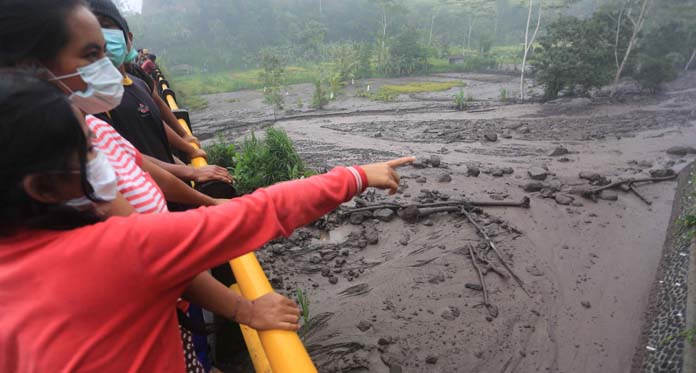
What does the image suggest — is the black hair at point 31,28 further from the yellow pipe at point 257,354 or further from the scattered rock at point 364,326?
the scattered rock at point 364,326

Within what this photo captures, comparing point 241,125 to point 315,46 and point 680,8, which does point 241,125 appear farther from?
point 315,46

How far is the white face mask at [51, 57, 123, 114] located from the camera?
1442 millimetres

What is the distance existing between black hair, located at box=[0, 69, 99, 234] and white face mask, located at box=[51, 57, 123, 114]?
678 millimetres

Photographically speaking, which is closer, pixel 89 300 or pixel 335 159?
pixel 89 300

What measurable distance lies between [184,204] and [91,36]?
0.87 m

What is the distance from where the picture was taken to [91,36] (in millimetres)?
1361

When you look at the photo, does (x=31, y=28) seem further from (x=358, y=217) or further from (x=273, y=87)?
(x=273, y=87)

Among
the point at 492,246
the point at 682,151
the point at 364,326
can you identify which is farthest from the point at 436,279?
the point at 682,151

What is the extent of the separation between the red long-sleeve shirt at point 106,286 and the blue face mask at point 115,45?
180cm

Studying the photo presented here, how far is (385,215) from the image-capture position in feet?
17.9

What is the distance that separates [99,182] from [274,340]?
663 mm

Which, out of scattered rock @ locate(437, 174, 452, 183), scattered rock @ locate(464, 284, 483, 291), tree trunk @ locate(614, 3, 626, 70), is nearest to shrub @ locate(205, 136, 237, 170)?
scattered rock @ locate(437, 174, 452, 183)

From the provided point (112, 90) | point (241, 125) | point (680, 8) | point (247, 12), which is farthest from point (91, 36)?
point (247, 12)

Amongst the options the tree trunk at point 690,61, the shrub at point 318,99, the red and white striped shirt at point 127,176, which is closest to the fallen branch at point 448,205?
the red and white striped shirt at point 127,176
